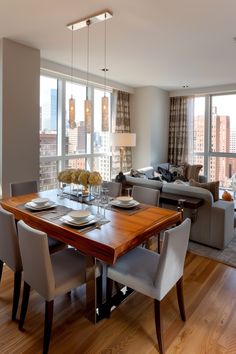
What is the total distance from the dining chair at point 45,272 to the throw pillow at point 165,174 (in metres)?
3.99

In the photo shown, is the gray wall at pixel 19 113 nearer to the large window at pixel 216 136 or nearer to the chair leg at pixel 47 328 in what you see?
the chair leg at pixel 47 328

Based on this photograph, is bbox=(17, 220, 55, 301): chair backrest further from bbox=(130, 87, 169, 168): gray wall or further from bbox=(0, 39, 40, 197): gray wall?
bbox=(130, 87, 169, 168): gray wall

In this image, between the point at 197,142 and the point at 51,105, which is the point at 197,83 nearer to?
the point at 197,142

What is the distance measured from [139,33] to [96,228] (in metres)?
2.58

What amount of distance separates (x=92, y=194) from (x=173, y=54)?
2.61 m

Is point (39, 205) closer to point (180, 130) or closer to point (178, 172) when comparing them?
point (178, 172)

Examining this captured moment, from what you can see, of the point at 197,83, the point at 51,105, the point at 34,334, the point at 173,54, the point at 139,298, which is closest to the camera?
the point at 34,334

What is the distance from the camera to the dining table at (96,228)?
175cm

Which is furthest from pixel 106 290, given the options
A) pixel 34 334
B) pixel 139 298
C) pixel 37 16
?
pixel 37 16

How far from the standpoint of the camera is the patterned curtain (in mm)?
6266

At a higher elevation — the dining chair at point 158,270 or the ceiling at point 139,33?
the ceiling at point 139,33

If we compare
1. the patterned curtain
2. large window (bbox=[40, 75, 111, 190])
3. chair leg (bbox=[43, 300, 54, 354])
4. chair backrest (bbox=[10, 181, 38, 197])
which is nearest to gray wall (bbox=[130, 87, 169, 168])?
the patterned curtain

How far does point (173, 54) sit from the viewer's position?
3986mm

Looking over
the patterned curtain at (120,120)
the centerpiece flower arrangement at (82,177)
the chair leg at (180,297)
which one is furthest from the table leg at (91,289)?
the patterned curtain at (120,120)
